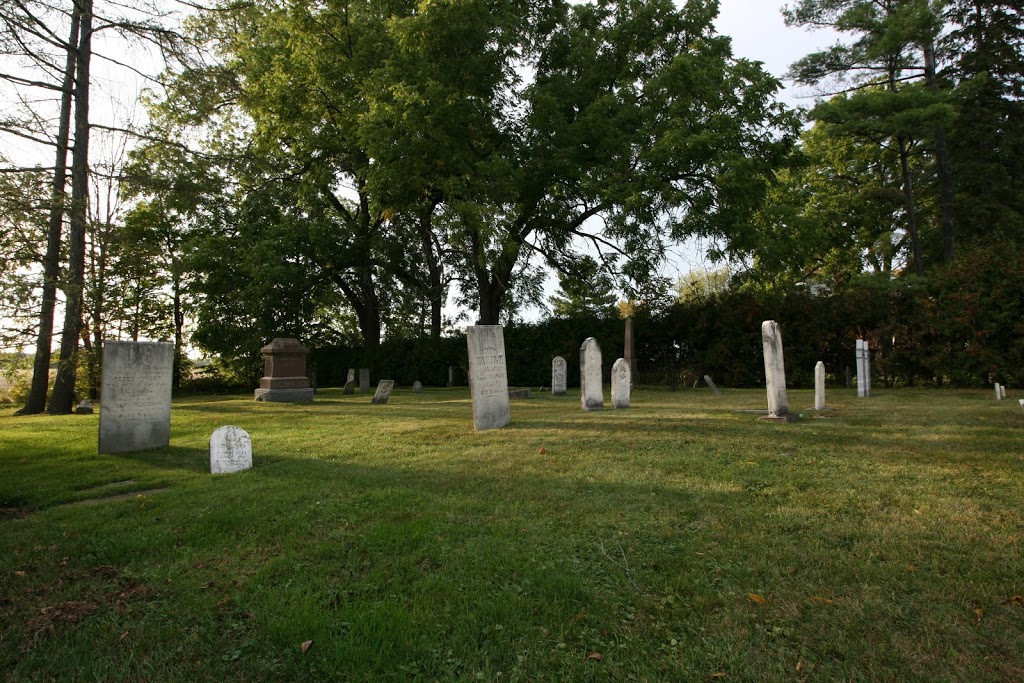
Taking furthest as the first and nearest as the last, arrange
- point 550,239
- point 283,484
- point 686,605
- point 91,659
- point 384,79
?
point 550,239 → point 384,79 → point 283,484 → point 686,605 → point 91,659

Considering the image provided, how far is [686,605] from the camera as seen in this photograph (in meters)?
3.05

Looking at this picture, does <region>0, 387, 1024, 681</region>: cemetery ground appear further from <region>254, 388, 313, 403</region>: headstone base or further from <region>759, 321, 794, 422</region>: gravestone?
<region>254, 388, 313, 403</region>: headstone base

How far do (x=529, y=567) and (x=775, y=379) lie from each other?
7.86m

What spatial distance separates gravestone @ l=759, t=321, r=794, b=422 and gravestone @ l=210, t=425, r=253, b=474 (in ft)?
26.3

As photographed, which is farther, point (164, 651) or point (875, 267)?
point (875, 267)

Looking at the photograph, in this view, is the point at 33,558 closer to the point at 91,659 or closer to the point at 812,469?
the point at 91,659


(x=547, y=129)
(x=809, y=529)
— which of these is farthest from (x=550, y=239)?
(x=809, y=529)

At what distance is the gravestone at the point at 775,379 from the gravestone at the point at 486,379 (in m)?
4.53

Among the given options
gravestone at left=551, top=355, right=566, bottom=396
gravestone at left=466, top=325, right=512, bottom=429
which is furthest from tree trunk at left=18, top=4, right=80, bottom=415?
gravestone at left=551, top=355, right=566, bottom=396

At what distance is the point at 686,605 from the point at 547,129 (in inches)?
692

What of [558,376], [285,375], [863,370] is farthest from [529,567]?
[285,375]

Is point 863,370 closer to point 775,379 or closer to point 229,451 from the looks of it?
point 775,379

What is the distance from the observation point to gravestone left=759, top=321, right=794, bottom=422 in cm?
978

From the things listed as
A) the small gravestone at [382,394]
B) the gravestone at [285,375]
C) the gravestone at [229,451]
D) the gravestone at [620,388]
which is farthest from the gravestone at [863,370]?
the gravestone at [285,375]
